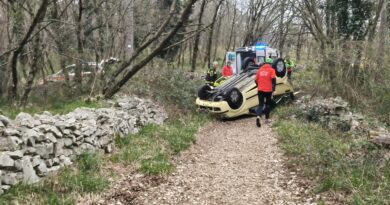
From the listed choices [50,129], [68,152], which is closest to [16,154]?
[50,129]

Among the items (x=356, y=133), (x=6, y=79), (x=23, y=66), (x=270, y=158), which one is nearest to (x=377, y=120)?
(x=356, y=133)

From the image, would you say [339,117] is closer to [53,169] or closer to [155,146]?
[155,146]

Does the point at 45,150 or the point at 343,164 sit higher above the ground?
the point at 45,150

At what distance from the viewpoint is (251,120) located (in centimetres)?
1280

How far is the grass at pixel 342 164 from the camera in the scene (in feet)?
17.9

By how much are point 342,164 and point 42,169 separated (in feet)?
15.3

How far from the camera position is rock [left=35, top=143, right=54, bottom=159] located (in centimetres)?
602

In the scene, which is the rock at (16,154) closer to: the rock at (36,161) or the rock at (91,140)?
the rock at (36,161)

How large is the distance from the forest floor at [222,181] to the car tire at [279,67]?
4808 millimetres

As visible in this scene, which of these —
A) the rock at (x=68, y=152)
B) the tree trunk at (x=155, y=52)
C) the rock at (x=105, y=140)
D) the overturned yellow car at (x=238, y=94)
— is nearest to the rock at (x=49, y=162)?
the rock at (x=68, y=152)

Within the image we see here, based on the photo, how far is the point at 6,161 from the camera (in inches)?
203

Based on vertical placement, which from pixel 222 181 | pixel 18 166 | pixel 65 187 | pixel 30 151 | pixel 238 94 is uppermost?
pixel 238 94

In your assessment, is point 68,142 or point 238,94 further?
point 238,94

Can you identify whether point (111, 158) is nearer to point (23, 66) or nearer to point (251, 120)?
point (251, 120)
